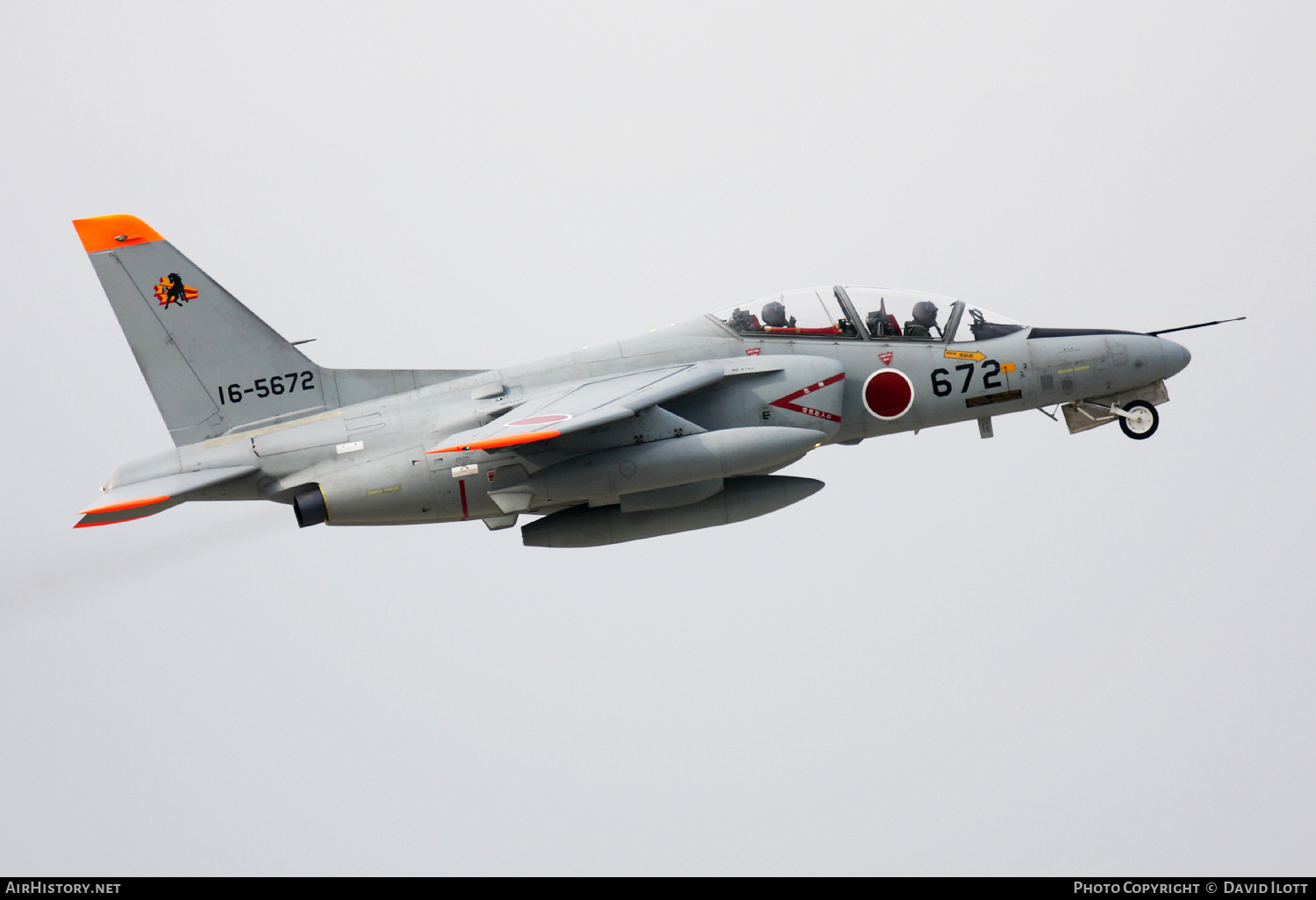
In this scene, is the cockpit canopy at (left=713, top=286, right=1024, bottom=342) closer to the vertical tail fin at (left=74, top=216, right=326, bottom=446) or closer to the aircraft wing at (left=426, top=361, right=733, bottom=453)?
the aircraft wing at (left=426, top=361, right=733, bottom=453)

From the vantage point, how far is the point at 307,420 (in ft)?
56.7

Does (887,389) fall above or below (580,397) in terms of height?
below

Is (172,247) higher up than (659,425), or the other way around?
(172,247)

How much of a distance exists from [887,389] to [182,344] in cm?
848

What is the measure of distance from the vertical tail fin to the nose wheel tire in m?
9.98

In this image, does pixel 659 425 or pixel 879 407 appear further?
pixel 879 407

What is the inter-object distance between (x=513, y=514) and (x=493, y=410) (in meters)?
1.24

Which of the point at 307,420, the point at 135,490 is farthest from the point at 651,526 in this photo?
the point at 135,490

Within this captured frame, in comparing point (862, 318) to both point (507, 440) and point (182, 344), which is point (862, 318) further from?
point (182, 344)

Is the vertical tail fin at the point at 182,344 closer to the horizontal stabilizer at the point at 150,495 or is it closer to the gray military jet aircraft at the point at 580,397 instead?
the gray military jet aircraft at the point at 580,397

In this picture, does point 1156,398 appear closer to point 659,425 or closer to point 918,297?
point 918,297

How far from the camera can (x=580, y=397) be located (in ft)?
54.0

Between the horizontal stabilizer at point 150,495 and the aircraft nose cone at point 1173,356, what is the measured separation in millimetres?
11113

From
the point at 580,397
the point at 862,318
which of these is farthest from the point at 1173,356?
the point at 580,397
